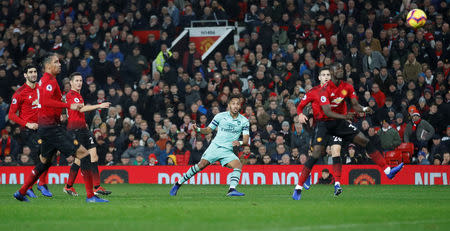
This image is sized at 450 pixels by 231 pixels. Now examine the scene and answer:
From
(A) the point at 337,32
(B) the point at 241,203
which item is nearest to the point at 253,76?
(A) the point at 337,32

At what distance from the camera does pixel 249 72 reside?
83.9 ft

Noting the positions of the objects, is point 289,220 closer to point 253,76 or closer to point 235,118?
point 235,118

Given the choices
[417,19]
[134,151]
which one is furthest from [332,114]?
[134,151]

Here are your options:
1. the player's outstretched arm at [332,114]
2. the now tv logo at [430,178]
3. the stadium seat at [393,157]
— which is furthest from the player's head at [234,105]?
the now tv logo at [430,178]

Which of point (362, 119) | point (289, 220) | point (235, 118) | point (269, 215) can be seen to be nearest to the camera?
point (289, 220)

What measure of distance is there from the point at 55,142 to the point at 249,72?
Answer: 13551mm

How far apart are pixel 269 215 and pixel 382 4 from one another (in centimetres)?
1767

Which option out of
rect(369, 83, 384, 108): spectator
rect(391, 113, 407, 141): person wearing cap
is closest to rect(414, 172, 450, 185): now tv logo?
rect(391, 113, 407, 141): person wearing cap

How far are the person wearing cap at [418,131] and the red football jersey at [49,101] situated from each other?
12173mm

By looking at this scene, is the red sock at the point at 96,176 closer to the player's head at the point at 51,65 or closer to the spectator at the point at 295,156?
the player's head at the point at 51,65

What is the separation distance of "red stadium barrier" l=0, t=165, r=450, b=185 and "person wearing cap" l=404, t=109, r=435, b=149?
966 millimetres

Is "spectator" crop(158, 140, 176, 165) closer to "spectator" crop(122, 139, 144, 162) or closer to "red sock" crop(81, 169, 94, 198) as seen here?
"spectator" crop(122, 139, 144, 162)

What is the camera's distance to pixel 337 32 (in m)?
25.7

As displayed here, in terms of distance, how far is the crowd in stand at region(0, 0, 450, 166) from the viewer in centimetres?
2283
